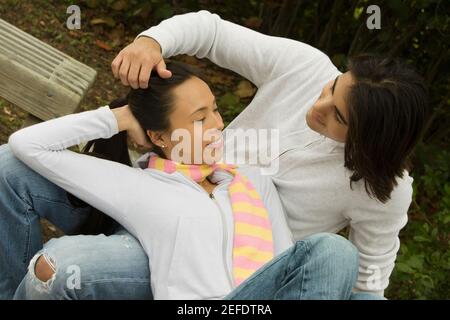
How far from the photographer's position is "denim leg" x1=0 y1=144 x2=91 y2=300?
221 cm

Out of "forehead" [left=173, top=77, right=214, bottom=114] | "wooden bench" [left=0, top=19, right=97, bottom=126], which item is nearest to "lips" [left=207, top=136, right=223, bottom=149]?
"forehead" [left=173, top=77, right=214, bottom=114]

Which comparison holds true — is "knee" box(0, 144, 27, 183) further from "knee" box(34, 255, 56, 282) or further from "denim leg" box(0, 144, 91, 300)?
"knee" box(34, 255, 56, 282)

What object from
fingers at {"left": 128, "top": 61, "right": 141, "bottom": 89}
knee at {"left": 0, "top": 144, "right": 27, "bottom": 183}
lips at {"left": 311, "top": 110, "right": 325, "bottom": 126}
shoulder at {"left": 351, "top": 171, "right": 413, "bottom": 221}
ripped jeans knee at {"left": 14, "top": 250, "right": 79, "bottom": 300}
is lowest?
ripped jeans knee at {"left": 14, "top": 250, "right": 79, "bottom": 300}

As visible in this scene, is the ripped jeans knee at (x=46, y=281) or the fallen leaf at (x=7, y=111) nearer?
the ripped jeans knee at (x=46, y=281)

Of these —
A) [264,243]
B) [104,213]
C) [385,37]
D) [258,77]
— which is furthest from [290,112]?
[385,37]

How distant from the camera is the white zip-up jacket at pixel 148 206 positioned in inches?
82.9

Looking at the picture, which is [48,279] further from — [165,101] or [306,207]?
[306,207]

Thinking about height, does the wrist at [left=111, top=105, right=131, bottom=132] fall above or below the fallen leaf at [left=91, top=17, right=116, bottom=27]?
above

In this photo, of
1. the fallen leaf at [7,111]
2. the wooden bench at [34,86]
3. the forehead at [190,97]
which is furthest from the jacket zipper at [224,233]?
the fallen leaf at [7,111]

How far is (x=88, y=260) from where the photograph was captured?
6.89 ft

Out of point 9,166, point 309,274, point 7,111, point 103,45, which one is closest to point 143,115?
point 9,166

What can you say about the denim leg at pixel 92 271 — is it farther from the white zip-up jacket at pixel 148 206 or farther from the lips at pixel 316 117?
the lips at pixel 316 117

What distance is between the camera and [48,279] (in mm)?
2059

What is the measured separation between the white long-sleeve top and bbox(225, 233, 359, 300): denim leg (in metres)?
0.34
